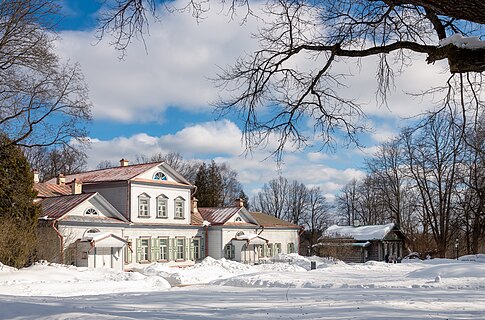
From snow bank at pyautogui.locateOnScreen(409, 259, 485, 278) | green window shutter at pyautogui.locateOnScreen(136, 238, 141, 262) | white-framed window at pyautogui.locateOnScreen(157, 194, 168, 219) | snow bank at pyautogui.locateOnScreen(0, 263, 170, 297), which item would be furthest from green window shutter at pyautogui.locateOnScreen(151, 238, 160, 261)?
snow bank at pyautogui.locateOnScreen(409, 259, 485, 278)

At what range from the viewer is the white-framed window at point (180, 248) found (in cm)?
3602

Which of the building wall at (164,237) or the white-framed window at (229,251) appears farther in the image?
the white-framed window at (229,251)

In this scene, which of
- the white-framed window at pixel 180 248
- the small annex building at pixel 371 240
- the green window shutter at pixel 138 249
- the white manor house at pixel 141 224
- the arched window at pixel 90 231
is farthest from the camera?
the small annex building at pixel 371 240

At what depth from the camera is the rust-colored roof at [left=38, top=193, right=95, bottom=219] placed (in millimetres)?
28378

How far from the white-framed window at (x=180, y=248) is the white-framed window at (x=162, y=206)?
2.04 meters

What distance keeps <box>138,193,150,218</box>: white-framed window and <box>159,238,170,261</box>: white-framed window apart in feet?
7.01

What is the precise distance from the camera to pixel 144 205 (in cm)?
3434

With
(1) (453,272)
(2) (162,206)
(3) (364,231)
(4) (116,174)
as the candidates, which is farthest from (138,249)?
(3) (364,231)

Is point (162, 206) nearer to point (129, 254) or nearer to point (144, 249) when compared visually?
point (144, 249)

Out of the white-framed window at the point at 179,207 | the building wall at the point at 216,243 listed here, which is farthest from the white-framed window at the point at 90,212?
the building wall at the point at 216,243

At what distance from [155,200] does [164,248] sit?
3.32m

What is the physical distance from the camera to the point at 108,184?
113 ft

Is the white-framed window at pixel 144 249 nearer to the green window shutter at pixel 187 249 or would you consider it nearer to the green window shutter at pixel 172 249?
the green window shutter at pixel 172 249

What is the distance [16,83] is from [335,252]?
2698cm
